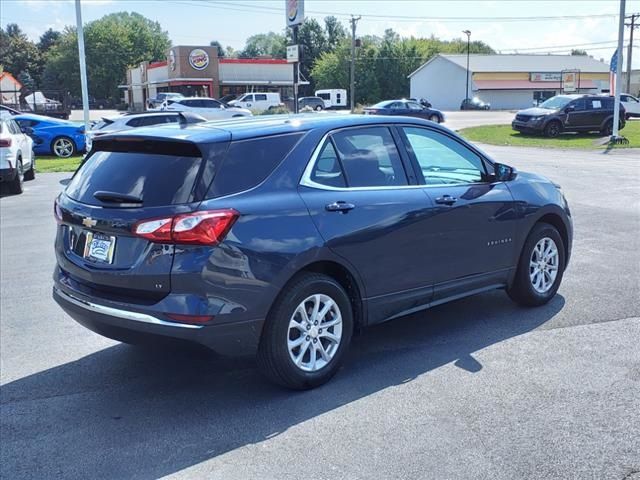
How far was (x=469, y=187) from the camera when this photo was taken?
5.48 m

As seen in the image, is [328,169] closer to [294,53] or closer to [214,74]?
[294,53]

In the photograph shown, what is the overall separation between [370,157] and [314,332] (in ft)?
4.50

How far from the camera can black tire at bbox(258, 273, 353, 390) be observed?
4.19 meters

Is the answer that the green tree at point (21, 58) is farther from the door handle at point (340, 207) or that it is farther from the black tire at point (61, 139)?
the door handle at point (340, 207)

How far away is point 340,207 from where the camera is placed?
14.8 feet

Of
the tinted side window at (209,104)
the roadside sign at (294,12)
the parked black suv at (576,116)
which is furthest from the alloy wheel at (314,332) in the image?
the tinted side window at (209,104)

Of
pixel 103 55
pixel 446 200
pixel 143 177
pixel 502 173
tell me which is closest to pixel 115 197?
pixel 143 177

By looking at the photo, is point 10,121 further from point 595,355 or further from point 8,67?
point 8,67

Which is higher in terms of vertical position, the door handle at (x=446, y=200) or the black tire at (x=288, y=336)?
the door handle at (x=446, y=200)

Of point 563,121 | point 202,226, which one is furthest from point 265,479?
point 563,121

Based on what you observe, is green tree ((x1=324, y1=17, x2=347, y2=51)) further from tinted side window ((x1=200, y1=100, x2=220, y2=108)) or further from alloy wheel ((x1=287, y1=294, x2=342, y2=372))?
alloy wheel ((x1=287, y1=294, x2=342, y2=372))

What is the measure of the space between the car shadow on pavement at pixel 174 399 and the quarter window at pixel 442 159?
50.0 inches

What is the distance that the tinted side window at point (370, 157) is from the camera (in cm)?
475

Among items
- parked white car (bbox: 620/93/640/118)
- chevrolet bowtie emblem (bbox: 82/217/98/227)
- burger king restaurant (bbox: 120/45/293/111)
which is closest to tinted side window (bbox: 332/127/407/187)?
chevrolet bowtie emblem (bbox: 82/217/98/227)
